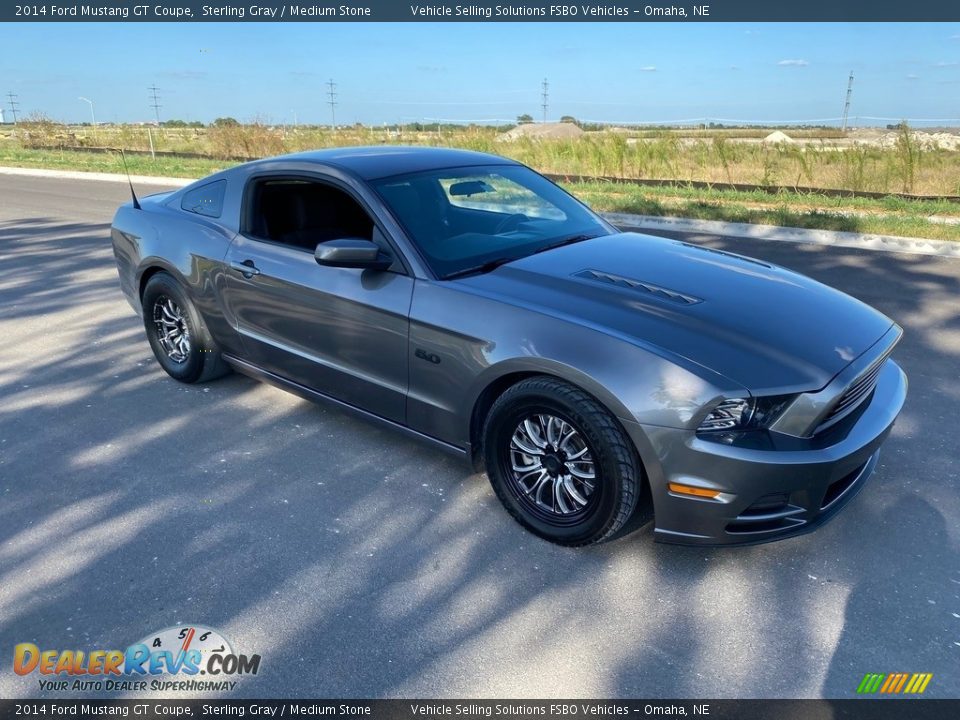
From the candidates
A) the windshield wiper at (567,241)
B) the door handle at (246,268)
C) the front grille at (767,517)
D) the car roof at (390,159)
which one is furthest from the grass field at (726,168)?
the door handle at (246,268)

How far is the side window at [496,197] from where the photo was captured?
4.19 meters

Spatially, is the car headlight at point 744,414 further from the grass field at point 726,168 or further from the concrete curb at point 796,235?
the grass field at point 726,168

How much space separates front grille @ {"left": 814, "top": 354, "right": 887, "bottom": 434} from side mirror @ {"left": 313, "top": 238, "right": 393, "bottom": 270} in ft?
6.85

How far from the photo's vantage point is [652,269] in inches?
145

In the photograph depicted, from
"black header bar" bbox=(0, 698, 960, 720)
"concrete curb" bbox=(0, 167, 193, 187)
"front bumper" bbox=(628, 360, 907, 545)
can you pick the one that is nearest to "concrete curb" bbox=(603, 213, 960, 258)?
"front bumper" bbox=(628, 360, 907, 545)

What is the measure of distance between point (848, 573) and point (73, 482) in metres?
3.70

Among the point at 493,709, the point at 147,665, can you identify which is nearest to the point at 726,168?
the point at 493,709

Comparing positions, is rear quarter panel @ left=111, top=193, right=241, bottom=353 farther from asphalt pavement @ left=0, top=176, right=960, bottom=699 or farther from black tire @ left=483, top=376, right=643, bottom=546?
black tire @ left=483, top=376, right=643, bottom=546

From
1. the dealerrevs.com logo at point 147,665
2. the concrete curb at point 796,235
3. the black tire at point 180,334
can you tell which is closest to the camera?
the dealerrevs.com logo at point 147,665

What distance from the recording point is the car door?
3.66 meters

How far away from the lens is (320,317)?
3957 mm

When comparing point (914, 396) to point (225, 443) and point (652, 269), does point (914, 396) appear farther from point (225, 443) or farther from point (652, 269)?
point (225, 443)

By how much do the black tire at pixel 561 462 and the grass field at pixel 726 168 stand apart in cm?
878

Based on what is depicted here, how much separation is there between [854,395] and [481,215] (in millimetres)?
2093
